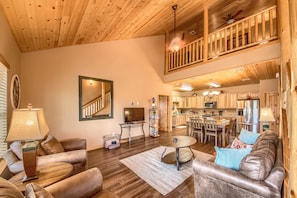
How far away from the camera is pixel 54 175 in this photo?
157cm

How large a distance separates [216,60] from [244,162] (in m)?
3.49

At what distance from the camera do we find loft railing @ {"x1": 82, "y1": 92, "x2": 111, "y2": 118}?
4.11m

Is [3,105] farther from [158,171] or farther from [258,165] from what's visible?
[258,165]

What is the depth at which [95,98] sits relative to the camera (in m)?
4.38

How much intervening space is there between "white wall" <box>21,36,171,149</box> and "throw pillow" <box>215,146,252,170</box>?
367 centimetres

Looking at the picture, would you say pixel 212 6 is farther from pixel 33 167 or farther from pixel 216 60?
pixel 33 167

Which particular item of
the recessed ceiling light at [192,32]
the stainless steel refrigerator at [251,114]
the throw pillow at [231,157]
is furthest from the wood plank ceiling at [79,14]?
the stainless steel refrigerator at [251,114]

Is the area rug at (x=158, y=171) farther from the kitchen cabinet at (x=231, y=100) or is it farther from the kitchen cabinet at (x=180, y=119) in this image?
the kitchen cabinet at (x=180, y=119)

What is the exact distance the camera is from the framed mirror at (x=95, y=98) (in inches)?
159

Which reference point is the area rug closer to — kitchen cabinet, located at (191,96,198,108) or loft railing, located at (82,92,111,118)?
loft railing, located at (82,92,111,118)

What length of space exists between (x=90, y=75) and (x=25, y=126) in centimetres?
308

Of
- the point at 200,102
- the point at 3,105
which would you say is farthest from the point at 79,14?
the point at 200,102

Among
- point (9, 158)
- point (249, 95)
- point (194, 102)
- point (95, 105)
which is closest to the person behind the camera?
point (9, 158)

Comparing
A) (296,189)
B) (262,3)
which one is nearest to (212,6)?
(262,3)
